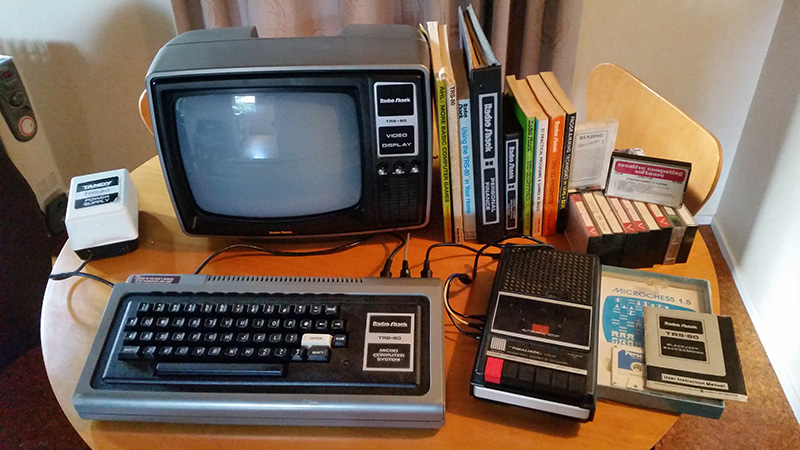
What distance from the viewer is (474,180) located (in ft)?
2.90

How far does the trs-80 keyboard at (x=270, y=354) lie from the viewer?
25.5 inches

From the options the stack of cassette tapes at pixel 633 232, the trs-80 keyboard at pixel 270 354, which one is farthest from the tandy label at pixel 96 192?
the stack of cassette tapes at pixel 633 232

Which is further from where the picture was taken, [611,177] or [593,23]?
[593,23]

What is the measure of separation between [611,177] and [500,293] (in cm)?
32

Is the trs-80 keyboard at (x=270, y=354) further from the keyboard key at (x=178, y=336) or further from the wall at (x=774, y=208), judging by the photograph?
the wall at (x=774, y=208)

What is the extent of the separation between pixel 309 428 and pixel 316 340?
10 centimetres

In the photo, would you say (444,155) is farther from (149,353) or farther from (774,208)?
(774,208)

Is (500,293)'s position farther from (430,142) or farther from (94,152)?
(94,152)

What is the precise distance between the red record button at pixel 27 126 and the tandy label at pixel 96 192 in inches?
36.0

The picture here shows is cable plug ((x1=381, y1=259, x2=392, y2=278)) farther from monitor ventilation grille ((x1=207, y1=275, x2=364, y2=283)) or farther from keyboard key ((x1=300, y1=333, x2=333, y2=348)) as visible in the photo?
keyboard key ((x1=300, y1=333, x2=333, y2=348))

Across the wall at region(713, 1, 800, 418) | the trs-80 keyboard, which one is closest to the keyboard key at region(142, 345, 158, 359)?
the trs-80 keyboard

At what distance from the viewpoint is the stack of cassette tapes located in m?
0.84

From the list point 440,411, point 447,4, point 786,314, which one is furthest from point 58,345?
point 786,314

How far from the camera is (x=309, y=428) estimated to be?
2.16 ft
